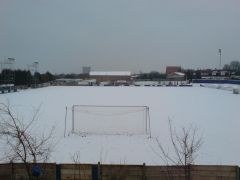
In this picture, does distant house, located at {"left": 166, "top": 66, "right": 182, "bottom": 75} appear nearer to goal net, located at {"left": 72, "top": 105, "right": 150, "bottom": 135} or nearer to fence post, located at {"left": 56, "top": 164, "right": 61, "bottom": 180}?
goal net, located at {"left": 72, "top": 105, "right": 150, "bottom": 135}

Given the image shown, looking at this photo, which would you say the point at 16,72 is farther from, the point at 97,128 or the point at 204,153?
the point at 204,153

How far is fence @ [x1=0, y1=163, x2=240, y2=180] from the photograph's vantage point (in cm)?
652

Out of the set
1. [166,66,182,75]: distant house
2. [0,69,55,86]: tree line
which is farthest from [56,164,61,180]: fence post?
[166,66,182,75]: distant house

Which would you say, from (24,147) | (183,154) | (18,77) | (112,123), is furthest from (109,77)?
(24,147)

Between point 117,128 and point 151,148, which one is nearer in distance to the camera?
point 151,148

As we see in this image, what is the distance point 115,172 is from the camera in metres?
6.61

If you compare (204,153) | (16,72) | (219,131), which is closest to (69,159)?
(204,153)

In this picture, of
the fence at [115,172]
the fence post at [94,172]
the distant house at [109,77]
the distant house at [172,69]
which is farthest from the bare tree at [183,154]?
the distant house at [172,69]

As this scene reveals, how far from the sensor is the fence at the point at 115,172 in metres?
A: 6.52

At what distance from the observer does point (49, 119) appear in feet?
65.7

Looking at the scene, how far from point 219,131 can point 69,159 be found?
25.4ft

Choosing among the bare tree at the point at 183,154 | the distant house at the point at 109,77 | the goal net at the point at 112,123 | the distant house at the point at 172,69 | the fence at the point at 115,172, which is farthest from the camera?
the distant house at the point at 172,69

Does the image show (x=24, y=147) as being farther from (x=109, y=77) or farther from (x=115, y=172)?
(x=109, y=77)

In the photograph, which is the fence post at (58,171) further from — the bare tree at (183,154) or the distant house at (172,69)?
the distant house at (172,69)
